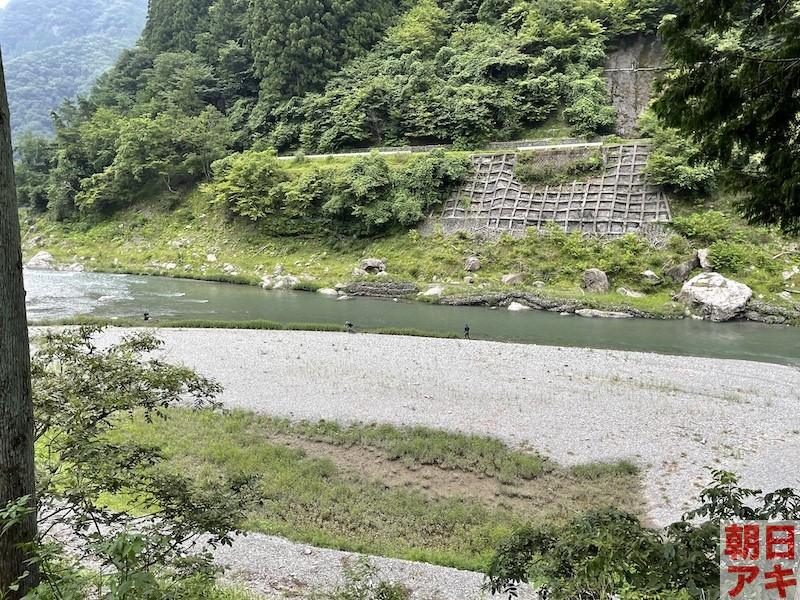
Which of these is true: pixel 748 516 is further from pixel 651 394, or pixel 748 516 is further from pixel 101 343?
pixel 101 343

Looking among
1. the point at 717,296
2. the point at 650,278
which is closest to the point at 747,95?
the point at 717,296

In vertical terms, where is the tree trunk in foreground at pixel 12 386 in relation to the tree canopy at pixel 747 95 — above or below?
below

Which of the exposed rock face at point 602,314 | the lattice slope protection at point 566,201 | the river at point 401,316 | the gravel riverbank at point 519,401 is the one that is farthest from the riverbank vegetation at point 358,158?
the gravel riverbank at point 519,401

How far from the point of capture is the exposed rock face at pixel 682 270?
2073 cm

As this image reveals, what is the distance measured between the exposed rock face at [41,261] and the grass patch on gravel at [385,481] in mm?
30619

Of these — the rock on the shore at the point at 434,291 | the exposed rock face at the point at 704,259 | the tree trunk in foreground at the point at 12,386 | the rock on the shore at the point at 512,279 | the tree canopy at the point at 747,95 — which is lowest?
the rock on the shore at the point at 434,291

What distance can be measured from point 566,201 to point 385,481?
21725mm

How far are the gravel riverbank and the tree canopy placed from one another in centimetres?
473

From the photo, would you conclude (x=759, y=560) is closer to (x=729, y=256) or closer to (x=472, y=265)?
(x=729, y=256)

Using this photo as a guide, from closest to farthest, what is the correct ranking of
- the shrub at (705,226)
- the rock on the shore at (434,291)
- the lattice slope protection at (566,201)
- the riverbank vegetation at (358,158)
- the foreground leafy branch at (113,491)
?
1. the foreground leafy branch at (113,491)
2. the shrub at (705,226)
3. the rock on the shore at (434,291)
4. the riverbank vegetation at (358,158)
5. the lattice slope protection at (566,201)

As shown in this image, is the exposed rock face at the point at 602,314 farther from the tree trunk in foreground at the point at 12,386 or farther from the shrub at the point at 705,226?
the tree trunk in foreground at the point at 12,386

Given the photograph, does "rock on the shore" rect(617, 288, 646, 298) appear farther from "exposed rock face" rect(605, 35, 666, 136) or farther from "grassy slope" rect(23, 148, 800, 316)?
"exposed rock face" rect(605, 35, 666, 136)

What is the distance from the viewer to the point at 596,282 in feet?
70.7

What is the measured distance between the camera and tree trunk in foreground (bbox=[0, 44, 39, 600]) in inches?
98.7
